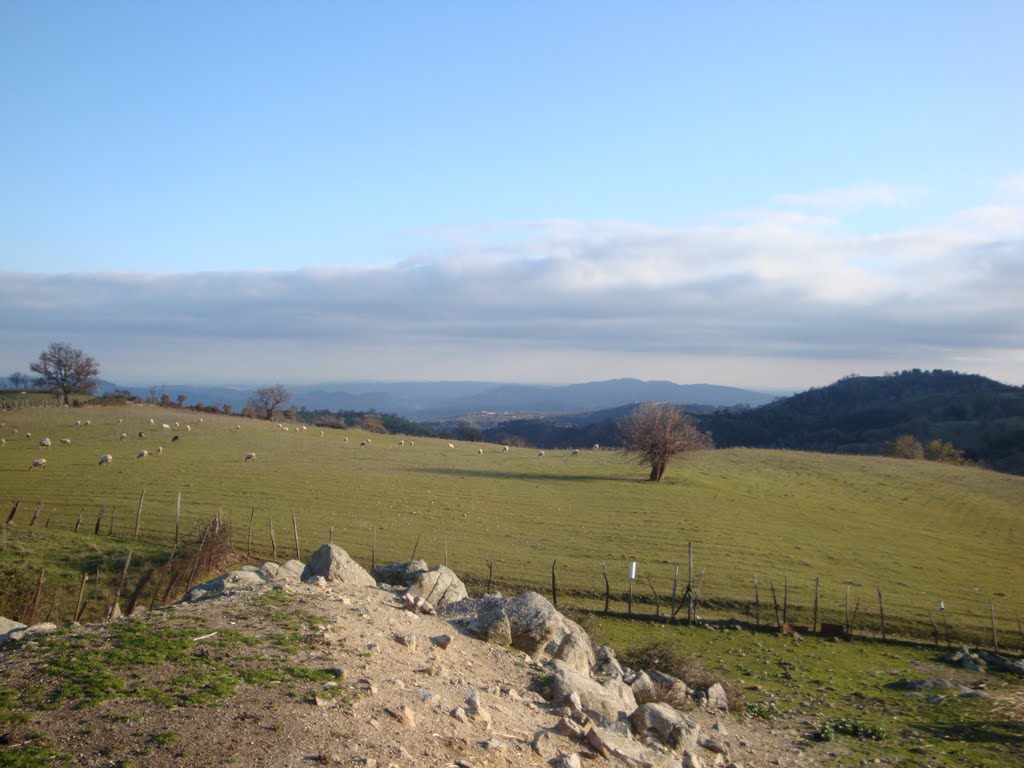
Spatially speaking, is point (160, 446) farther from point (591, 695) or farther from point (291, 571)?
point (591, 695)

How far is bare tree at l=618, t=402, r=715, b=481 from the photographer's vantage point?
65000 millimetres

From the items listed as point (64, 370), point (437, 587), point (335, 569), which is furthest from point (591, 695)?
point (64, 370)

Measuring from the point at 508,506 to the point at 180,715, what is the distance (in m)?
42.3

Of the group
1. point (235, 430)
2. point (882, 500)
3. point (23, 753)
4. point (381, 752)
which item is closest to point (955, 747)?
point (381, 752)

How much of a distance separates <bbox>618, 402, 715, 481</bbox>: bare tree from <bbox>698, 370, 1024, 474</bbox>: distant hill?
260 ft

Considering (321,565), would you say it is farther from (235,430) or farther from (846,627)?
(235,430)

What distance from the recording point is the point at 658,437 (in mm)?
64938

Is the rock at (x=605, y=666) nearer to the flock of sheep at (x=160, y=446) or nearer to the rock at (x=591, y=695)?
the rock at (x=591, y=695)

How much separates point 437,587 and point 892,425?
6559 inches

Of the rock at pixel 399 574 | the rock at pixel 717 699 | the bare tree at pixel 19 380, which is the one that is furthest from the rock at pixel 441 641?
the bare tree at pixel 19 380

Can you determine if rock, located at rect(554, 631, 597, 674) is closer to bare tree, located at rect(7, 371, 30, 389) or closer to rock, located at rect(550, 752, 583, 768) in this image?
rock, located at rect(550, 752, 583, 768)

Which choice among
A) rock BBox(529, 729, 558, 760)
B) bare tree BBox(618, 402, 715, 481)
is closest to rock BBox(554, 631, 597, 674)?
rock BBox(529, 729, 558, 760)

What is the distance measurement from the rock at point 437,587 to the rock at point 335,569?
1259mm

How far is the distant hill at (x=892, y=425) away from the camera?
130375 millimetres
